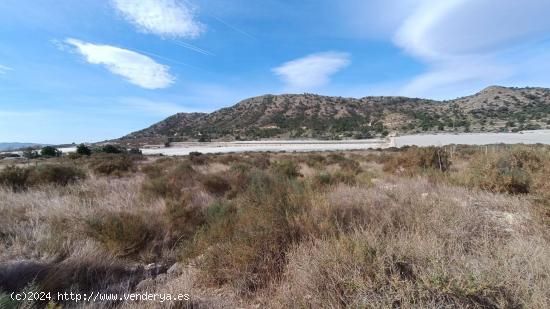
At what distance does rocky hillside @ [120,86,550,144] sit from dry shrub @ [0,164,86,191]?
195ft

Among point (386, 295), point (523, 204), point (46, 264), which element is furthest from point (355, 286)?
point (523, 204)

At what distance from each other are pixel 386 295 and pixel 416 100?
119653 mm

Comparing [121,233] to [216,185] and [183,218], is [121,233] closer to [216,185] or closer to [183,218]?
[183,218]

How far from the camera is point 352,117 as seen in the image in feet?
303

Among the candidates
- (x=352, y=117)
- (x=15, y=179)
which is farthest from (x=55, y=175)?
(x=352, y=117)

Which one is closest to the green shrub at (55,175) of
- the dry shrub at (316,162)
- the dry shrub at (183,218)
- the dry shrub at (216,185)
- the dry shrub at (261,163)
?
the dry shrub at (216,185)

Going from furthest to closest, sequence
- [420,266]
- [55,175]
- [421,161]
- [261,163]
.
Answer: [261,163] → [421,161] → [55,175] → [420,266]

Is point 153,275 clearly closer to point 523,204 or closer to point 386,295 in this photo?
point 386,295

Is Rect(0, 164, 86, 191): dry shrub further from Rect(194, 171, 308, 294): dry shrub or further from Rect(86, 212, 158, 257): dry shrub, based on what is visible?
Rect(194, 171, 308, 294): dry shrub

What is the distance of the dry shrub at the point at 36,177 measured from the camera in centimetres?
994

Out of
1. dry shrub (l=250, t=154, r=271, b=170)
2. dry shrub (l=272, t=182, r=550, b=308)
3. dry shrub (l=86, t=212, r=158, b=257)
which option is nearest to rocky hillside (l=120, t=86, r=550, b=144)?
dry shrub (l=250, t=154, r=271, b=170)

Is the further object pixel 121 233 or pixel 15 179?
pixel 15 179

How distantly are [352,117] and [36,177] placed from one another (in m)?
89.2

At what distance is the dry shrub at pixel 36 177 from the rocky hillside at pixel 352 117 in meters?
59.5
